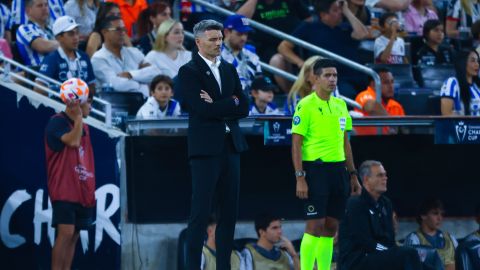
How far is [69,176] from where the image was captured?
10359 millimetres

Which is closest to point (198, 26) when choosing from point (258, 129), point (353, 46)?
point (258, 129)

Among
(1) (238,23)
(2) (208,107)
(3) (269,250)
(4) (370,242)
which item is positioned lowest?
(3) (269,250)

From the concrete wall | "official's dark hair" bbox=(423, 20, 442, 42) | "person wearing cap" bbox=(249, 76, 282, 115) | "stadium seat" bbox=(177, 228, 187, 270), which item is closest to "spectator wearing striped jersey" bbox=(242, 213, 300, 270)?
"stadium seat" bbox=(177, 228, 187, 270)

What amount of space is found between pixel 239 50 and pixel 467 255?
335cm

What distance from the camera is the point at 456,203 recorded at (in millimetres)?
12680

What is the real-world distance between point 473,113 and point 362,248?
314 cm

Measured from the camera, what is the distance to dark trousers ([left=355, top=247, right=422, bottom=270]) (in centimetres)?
1027

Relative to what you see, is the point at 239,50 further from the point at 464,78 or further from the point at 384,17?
the point at 384,17

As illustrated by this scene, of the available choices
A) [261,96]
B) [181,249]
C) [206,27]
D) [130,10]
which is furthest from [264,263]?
[130,10]

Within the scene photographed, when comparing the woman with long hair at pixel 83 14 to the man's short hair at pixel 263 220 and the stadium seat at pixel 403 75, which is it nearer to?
the man's short hair at pixel 263 220

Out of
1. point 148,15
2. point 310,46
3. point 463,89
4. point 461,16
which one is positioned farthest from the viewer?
point 461,16

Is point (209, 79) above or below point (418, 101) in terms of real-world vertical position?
above

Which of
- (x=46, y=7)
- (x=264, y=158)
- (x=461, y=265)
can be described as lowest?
(x=461, y=265)

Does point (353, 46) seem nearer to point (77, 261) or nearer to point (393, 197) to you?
point (393, 197)
